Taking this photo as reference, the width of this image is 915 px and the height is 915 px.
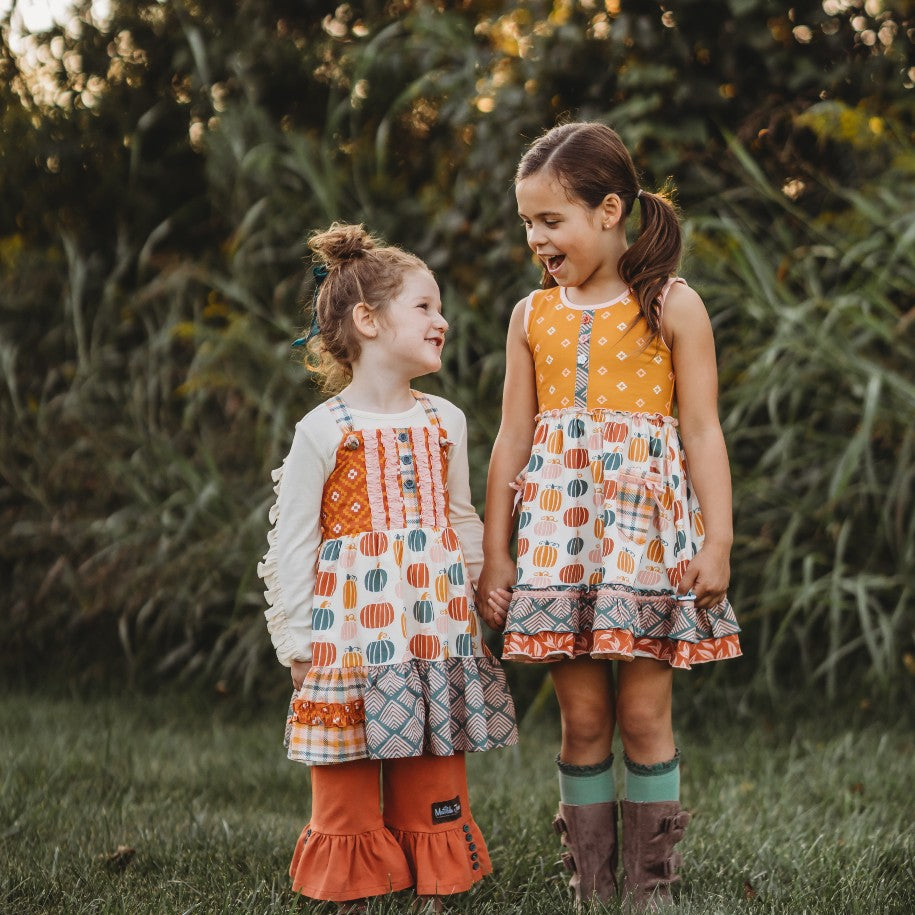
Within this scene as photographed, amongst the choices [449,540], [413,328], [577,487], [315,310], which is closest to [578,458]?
[577,487]

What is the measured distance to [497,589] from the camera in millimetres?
2393

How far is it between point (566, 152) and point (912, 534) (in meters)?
1.84

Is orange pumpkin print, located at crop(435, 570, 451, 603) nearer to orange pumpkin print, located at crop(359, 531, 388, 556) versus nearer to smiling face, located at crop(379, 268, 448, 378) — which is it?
orange pumpkin print, located at crop(359, 531, 388, 556)

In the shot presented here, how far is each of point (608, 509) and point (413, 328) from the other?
50cm

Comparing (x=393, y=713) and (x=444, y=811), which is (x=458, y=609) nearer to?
(x=393, y=713)

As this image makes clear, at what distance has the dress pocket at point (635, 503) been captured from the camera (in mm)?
2260

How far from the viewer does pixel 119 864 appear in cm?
267

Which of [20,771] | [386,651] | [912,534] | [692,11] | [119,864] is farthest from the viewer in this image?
[692,11]

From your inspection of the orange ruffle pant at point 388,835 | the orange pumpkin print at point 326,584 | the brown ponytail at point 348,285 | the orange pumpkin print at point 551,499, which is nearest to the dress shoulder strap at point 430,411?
the brown ponytail at point 348,285

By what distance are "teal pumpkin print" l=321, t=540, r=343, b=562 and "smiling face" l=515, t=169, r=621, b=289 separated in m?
0.65

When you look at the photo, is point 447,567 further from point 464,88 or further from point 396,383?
point 464,88

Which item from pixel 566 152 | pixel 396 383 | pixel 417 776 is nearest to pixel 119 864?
pixel 417 776

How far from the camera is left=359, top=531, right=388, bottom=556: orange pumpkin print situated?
2.29m

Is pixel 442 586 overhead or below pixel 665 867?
overhead
